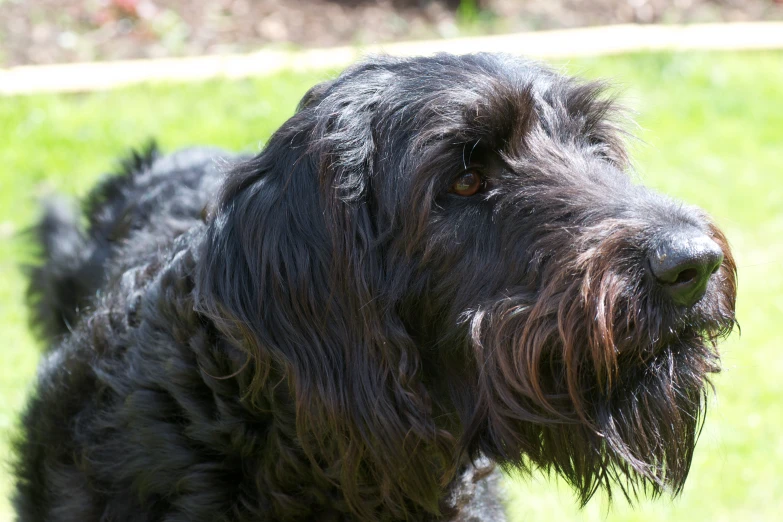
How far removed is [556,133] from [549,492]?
2.11 m

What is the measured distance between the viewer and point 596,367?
6.93 feet

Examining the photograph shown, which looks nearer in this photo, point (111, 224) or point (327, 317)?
point (327, 317)

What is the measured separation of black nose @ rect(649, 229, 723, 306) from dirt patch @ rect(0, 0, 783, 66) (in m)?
6.33

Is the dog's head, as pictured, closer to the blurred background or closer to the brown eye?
the brown eye

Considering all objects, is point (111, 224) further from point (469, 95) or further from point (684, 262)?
point (684, 262)

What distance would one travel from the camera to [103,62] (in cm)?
733

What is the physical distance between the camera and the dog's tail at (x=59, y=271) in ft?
12.8

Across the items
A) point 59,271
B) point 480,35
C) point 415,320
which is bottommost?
point 59,271

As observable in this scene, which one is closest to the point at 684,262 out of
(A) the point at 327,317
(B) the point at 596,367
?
(B) the point at 596,367

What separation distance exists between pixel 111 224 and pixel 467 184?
6.53 feet

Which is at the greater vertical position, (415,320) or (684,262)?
(684,262)

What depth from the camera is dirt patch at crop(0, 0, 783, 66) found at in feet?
25.0

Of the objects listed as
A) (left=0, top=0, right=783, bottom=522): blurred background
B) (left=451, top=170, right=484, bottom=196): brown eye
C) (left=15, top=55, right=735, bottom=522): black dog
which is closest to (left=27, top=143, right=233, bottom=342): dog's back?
(left=0, top=0, right=783, bottom=522): blurred background

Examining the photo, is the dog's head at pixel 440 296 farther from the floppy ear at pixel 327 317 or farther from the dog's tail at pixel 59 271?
the dog's tail at pixel 59 271
